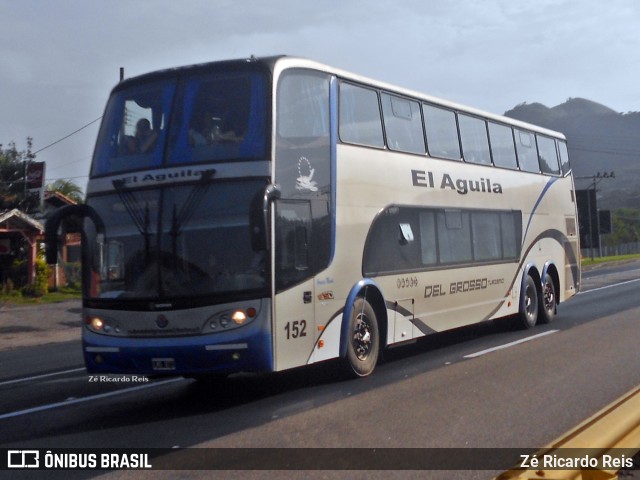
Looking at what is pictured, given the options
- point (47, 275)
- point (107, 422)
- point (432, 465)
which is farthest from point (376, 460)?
point (47, 275)

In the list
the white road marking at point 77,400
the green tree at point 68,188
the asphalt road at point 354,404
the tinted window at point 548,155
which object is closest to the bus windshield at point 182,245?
the asphalt road at point 354,404

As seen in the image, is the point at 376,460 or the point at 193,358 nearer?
the point at 376,460

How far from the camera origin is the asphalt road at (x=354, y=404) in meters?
7.95

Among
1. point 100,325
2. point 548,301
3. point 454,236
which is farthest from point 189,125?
point 548,301

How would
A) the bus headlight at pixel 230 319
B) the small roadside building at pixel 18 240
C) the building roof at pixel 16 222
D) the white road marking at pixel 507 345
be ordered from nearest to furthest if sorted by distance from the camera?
the bus headlight at pixel 230 319 → the white road marking at pixel 507 345 → the building roof at pixel 16 222 → the small roadside building at pixel 18 240

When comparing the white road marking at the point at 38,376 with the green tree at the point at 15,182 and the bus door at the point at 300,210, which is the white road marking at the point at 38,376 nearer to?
the bus door at the point at 300,210

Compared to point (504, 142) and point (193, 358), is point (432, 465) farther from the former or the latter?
point (504, 142)

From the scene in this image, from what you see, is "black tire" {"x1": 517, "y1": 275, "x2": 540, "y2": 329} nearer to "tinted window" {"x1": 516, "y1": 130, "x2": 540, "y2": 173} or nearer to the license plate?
"tinted window" {"x1": 516, "y1": 130, "x2": 540, "y2": 173}

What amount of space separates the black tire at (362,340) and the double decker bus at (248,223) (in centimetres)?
3

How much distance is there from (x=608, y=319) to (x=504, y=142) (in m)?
4.64

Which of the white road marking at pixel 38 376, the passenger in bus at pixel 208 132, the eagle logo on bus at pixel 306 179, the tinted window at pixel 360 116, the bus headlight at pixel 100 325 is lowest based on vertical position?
the white road marking at pixel 38 376

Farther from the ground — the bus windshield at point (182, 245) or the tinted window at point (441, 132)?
the tinted window at point (441, 132)

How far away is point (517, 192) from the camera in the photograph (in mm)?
16672

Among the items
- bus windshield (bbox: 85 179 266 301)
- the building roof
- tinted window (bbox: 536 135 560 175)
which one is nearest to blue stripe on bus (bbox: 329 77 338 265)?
bus windshield (bbox: 85 179 266 301)
